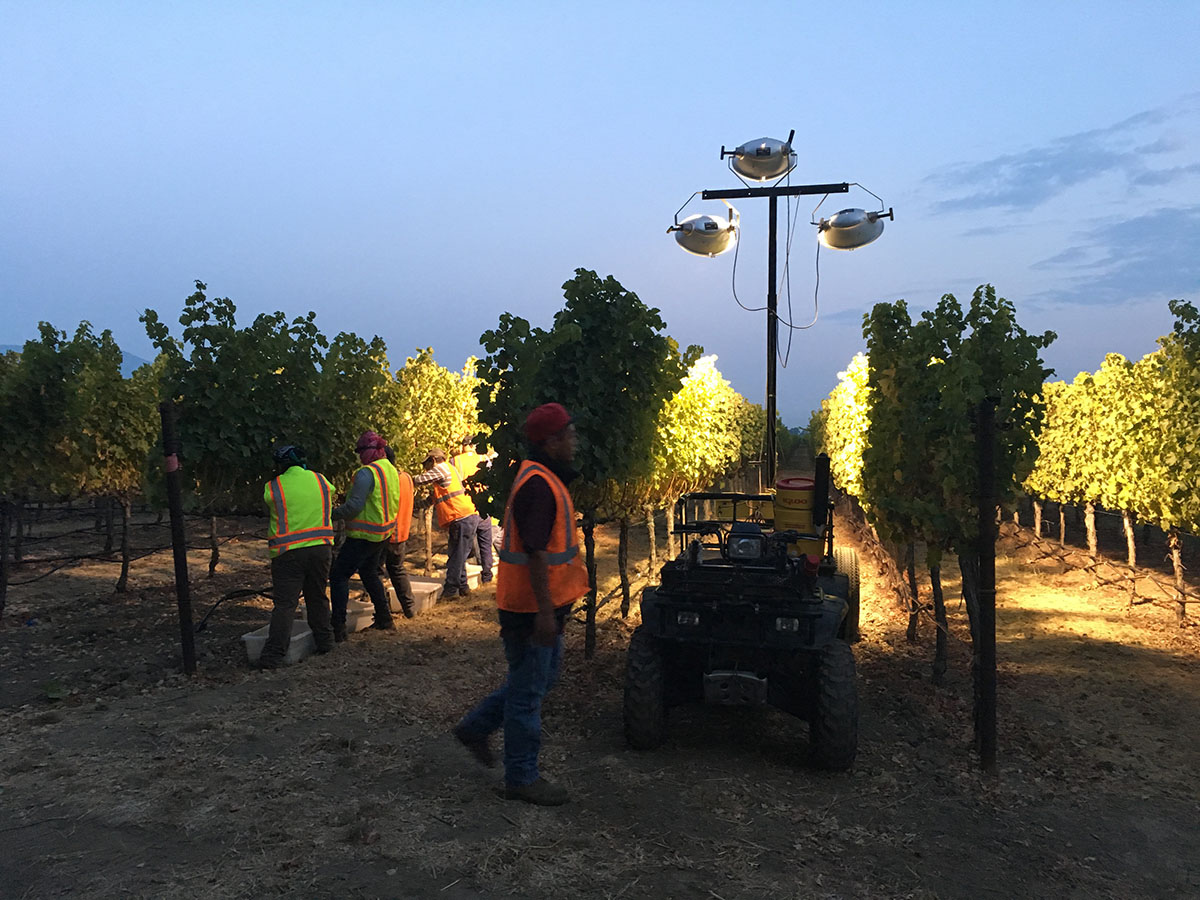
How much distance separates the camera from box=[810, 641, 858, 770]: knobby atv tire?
4.92 metres

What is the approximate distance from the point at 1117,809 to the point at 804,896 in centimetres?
253

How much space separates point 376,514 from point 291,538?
1217mm

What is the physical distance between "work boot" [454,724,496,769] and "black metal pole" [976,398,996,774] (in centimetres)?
323

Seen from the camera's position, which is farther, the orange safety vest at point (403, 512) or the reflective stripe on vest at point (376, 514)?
the orange safety vest at point (403, 512)

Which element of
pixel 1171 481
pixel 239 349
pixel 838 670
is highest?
pixel 239 349

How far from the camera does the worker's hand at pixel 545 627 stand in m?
4.03

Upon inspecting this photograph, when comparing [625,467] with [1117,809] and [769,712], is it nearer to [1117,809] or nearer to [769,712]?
[769,712]

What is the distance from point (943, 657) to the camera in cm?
738

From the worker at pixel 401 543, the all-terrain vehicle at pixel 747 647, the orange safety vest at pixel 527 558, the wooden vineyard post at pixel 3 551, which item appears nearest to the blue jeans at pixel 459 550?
the worker at pixel 401 543

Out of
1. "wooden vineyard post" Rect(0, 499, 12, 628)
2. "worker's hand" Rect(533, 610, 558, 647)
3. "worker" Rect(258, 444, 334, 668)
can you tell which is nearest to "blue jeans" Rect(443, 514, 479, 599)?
"worker" Rect(258, 444, 334, 668)

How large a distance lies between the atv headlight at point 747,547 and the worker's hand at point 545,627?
1830 mm

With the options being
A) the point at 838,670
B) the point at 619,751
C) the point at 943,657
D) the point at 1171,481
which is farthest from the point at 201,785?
the point at 1171,481

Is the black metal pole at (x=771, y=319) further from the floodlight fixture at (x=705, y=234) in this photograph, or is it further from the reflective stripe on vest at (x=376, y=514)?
the reflective stripe on vest at (x=376, y=514)

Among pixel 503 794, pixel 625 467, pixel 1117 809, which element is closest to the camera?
pixel 503 794
